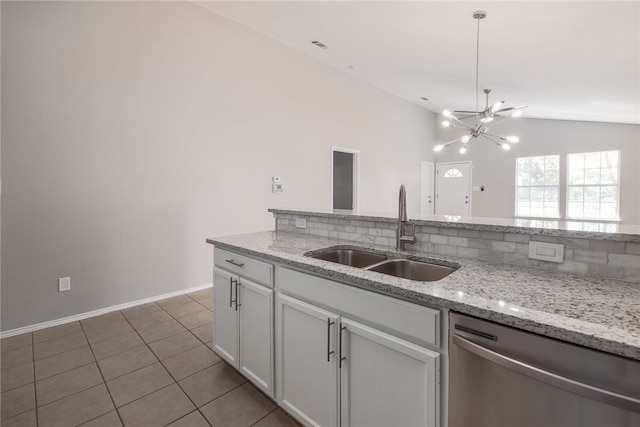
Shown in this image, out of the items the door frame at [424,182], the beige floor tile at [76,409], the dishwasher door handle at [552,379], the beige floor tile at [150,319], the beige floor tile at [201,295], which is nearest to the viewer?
the dishwasher door handle at [552,379]

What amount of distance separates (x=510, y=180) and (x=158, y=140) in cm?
740

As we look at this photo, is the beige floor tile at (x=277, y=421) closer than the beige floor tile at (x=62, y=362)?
Yes

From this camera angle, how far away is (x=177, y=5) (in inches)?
129

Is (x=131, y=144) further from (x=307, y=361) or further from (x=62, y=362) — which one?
(x=307, y=361)

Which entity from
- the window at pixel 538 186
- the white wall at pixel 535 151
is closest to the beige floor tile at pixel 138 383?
the white wall at pixel 535 151

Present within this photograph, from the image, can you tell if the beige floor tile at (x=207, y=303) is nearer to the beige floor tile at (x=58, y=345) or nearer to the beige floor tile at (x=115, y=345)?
the beige floor tile at (x=115, y=345)

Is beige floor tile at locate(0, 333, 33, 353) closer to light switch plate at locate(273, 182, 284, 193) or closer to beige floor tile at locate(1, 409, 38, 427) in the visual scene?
beige floor tile at locate(1, 409, 38, 427)

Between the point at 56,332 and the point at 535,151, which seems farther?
the point at 535,151

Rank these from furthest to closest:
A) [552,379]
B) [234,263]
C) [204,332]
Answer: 1. [204,332]
2. [234,263]
3. [552,379]

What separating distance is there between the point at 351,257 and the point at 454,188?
705 centimetres

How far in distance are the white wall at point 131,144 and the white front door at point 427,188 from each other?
14.5 ft

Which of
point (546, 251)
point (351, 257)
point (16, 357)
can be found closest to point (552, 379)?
point (546, 251)

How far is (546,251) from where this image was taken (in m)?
1.27

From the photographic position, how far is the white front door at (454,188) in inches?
307
